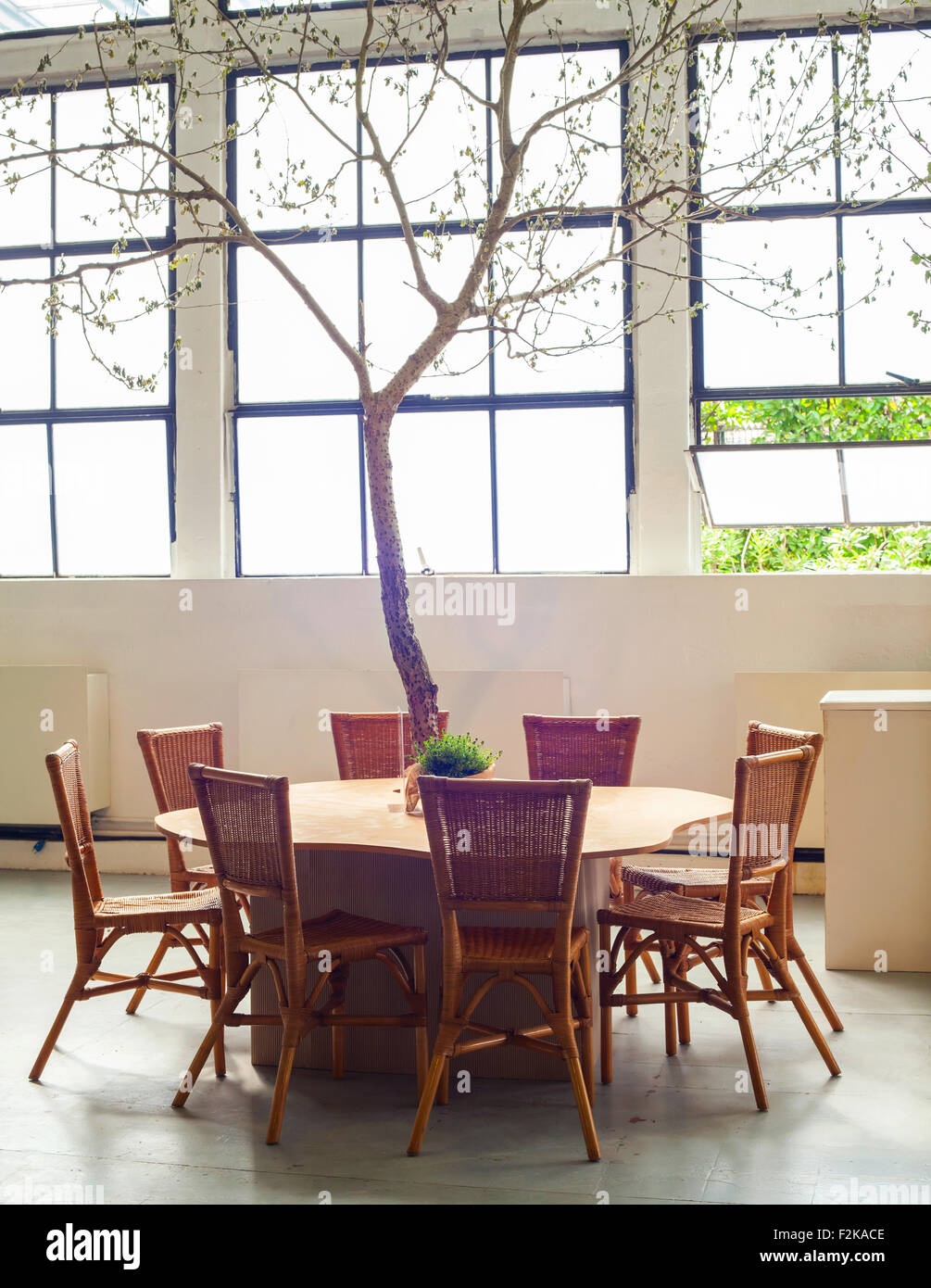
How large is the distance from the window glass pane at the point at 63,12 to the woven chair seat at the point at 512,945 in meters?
5.89

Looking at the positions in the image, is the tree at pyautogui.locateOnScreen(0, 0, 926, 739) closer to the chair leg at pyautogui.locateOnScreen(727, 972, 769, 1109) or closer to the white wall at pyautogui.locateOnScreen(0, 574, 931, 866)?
the white wall at pyautogui.locateOnScreen(0, 574, 931, 866)

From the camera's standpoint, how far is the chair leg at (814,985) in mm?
3578

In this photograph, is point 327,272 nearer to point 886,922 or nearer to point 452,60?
point 452,60

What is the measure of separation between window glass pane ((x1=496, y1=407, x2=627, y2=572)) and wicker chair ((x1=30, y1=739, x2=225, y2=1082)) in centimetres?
318

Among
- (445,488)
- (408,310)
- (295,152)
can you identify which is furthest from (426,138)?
(445,488)

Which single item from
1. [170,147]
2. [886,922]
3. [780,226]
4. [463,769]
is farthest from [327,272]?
[886,922]

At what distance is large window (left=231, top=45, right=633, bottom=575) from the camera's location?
6172 mm

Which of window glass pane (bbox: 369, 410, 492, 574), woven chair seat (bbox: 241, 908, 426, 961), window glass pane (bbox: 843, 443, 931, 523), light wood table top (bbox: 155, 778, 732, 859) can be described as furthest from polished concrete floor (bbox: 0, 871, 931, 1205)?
window glass pane (bbox: 369, 410, 492, 574)

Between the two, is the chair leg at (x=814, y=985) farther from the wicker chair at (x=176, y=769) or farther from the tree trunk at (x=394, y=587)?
the wicker chair at (x=176, y=769)

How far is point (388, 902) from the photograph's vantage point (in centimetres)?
352

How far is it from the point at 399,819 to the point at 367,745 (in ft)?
4.24

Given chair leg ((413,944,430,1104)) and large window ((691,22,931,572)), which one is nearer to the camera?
chair leg ((413,944,430,1104))

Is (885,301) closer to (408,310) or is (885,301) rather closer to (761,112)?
(761,112)

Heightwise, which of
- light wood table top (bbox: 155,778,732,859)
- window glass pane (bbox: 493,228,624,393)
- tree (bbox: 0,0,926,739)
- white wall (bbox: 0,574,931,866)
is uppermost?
tree (bbox: 0,0,926,739)
